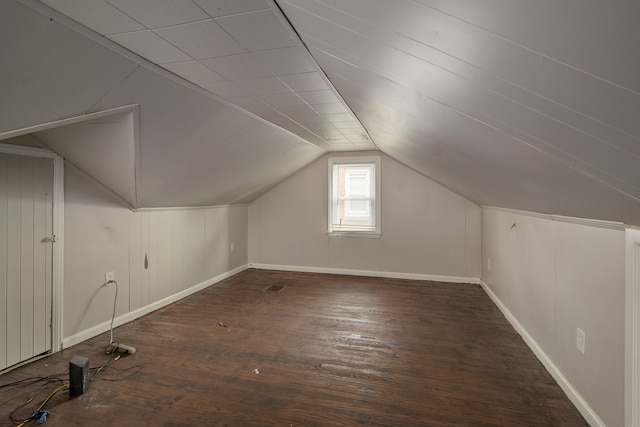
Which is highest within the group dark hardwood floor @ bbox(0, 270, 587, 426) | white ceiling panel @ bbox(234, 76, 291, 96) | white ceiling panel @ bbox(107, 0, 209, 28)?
white ceiling panel @ bbox(234, 76, 291, 96)

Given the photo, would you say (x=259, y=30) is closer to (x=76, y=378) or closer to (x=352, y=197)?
(x=76, y=378)

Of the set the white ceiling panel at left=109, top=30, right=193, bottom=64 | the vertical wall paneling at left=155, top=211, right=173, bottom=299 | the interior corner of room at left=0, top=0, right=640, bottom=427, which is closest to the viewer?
the interior corner of room at left=0, top=0, right=640, bottom=427

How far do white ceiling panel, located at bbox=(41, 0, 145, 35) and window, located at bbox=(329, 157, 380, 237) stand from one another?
408 cm

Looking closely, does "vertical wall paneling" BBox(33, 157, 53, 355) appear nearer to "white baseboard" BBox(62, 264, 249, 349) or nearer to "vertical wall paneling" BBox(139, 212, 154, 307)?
"white baseboard" BBox(62, 264, 249, 349)

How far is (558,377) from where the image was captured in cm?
219

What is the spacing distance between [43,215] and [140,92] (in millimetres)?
1419

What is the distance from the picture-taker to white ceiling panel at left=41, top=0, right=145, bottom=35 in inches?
50.4

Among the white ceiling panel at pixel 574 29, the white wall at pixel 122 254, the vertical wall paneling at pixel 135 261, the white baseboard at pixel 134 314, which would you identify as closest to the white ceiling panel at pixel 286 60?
the white ceiling panel at pixel 574 29

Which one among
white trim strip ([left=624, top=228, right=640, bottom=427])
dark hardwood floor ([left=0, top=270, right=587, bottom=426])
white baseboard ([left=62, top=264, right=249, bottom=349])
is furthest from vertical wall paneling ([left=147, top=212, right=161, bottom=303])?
white trim strip ([left=624, top=228, right=640, bottom=427])

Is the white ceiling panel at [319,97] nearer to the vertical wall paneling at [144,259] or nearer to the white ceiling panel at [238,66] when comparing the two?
the white ceiling panel at [238,66]

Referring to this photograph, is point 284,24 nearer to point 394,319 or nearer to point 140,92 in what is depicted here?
point 140,92

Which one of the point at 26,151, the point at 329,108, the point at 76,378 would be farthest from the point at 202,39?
the point at 76,378

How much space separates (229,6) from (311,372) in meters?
2.30

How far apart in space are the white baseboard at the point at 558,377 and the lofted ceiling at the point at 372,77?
3.63ft
